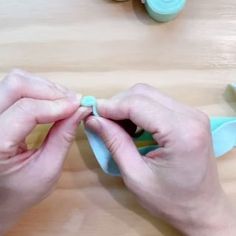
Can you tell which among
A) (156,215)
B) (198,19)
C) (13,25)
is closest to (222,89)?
(198,19)

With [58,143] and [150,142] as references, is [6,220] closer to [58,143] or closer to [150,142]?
[58,143]

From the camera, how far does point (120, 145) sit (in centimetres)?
63

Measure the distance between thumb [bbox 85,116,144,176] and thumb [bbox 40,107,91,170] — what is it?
0.11 feet

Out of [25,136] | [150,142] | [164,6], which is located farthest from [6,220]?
[164,6]

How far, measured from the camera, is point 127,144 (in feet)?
2.08

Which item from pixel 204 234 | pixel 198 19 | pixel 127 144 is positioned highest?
pixel 198 19

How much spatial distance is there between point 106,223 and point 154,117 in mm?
181

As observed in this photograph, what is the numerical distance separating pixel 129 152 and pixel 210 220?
0.15 metres

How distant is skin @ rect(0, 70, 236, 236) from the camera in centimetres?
60

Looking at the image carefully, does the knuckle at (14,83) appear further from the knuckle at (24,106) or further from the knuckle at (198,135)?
the knuckle at (198,135)

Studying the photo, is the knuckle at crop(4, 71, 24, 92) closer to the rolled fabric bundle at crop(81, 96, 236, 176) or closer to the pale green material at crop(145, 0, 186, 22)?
the rolled fabric bundle at crop(81, 96, 236, 176)

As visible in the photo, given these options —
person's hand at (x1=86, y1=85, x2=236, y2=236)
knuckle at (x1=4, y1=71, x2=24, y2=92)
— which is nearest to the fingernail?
person's hand at (x1=86, y1=85, x2=236, y2=236)

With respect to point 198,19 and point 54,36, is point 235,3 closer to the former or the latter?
point 198,19

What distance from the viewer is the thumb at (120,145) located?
63 cm
